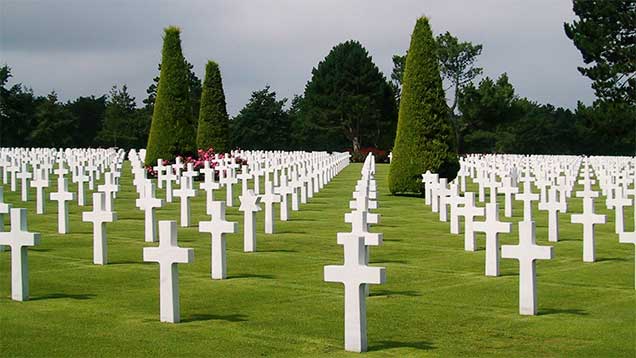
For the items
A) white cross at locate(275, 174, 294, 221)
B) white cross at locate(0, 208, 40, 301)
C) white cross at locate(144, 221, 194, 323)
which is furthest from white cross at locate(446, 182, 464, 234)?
white cross at locate(0, 208, 40, 301)

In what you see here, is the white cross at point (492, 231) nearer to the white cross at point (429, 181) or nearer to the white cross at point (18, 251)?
the white cross at point (18, 251)

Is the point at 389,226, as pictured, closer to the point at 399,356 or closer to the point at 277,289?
the point at 277,289

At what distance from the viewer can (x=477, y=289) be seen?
952 cm

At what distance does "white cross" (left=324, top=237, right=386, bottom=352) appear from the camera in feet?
21.3

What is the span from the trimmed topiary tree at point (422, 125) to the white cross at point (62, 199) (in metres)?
12.6

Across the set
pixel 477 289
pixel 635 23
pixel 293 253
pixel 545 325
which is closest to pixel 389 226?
pixel 293 253

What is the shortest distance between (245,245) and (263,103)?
212 feet

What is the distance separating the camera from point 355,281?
6.52 meters

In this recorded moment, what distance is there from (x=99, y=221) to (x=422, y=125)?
50.6ft

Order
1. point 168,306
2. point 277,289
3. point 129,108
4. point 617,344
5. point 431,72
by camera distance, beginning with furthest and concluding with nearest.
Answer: point 129,108
point 431,72
point 277,289
point 168,306
point 617,344

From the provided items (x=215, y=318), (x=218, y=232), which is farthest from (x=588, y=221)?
(x=215, y=318)

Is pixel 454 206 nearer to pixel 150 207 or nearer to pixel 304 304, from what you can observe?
pixel 150 207

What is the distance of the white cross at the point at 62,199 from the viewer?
13.6 metres

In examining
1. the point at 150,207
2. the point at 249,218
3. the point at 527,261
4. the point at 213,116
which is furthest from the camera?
the point at 213,116
